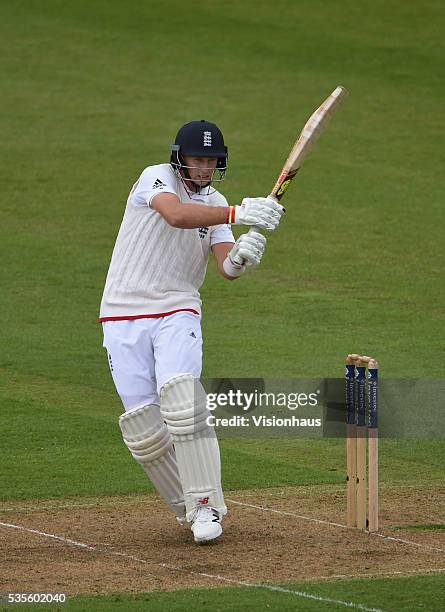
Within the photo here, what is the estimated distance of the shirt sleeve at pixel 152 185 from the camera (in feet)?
26.3

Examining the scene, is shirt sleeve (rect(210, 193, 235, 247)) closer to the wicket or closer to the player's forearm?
the player's forearm

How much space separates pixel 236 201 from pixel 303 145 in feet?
32.4

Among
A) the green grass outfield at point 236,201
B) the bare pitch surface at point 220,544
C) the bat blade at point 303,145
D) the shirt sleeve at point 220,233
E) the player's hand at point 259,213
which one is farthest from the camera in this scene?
the green grass outfield at point 236,201

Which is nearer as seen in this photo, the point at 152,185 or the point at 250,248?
the point at 250,248

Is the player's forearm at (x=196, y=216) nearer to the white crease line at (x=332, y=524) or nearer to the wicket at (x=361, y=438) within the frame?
the wicket at (x=361, y=438)

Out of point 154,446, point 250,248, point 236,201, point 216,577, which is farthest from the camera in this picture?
point 236,201

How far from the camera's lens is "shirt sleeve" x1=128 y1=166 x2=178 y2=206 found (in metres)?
8.02

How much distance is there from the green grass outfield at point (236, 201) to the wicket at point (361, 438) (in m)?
1.01

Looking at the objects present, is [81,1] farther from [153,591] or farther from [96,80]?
[153,591]

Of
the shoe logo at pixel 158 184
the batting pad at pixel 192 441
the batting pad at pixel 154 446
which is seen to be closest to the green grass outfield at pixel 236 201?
the batting pad at pixel 192 441

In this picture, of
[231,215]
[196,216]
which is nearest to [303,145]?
[231,215]

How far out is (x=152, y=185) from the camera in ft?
26.4

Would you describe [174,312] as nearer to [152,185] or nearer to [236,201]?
[152,185]

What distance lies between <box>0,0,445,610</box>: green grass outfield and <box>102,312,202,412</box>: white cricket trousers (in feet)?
4.84
